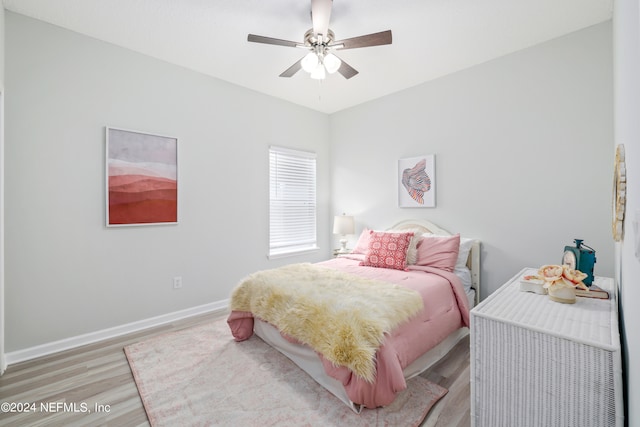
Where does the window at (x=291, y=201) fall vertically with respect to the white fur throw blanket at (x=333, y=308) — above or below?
above

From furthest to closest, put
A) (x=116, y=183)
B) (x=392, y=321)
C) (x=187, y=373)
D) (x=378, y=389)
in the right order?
1. (x=116, y=183)
2. (x=187, y=373)
3. (x=392, y=321)
4. (x=378, y=389)

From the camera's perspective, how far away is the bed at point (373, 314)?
160cm

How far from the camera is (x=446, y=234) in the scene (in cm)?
324

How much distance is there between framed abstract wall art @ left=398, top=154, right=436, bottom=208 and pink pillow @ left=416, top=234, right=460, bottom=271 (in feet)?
2.09

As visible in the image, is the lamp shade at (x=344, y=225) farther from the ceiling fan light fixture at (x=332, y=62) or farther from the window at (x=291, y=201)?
the ceiling fan light fixture at (x=332, y=62)

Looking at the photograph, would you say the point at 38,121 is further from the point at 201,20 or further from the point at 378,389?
the point at 378,389

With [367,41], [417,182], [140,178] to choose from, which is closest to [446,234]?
[417,182]

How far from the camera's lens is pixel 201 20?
7.62ft

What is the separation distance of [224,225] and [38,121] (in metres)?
1.85

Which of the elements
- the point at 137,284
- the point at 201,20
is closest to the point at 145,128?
the point at 201,20

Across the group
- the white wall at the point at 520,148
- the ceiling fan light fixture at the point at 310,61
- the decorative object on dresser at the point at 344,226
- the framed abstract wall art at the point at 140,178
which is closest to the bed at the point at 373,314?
the white wall at the point at 520,148

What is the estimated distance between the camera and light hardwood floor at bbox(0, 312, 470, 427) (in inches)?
65.5

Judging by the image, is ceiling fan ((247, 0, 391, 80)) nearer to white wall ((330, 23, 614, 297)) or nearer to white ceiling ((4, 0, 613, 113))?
white ceiling ((4, 0, 613, 113))

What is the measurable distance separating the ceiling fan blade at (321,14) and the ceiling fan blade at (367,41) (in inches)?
5.5
